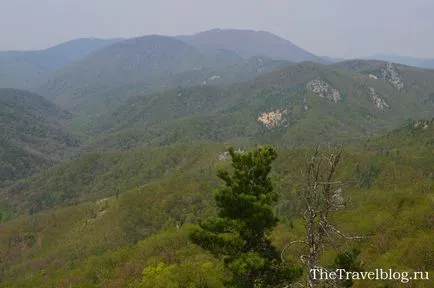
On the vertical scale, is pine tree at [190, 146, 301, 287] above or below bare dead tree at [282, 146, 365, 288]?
below

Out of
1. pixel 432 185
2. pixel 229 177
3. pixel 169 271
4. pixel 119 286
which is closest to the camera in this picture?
pixel 229 177

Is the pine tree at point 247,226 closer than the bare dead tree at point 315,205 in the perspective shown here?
No

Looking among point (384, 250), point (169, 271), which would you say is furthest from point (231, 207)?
point (384, 250)

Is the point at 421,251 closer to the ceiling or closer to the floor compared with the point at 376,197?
closer to the ceiling

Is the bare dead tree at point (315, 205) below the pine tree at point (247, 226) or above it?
above

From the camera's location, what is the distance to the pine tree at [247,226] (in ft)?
95.8

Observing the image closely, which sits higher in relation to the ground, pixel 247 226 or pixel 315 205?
pixel 315 205

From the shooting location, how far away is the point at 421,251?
95.2 m

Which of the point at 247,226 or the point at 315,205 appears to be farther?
the point at 247,226

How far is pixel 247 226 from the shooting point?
29.9 meters

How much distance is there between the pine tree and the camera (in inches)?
1149

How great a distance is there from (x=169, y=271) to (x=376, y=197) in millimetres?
129206

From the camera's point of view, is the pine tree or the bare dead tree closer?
the bare dead tree

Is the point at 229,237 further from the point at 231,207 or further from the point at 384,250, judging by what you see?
the point at 384,250
